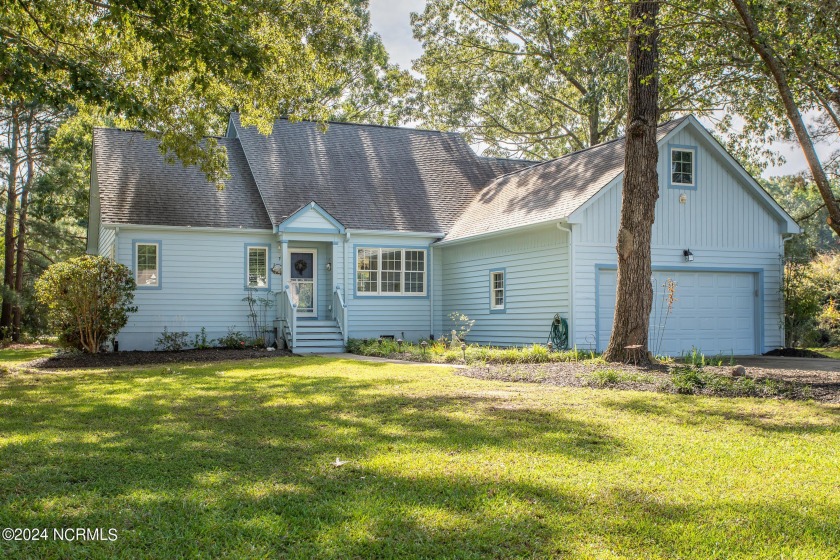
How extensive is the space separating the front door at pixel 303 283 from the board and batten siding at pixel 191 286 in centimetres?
66

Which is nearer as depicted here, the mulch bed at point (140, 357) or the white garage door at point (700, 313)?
the mulch bed at point (140, 357)

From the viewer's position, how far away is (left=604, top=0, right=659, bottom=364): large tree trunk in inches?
489

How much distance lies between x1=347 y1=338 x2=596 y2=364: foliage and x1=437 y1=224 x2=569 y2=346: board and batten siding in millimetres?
1696

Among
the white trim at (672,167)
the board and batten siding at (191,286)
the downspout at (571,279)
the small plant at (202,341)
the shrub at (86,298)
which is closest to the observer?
the shrub at (86,298)

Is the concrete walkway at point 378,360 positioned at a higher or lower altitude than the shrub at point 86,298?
lower

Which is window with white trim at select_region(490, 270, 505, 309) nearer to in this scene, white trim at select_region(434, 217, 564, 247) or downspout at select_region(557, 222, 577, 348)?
white trim at select_region(434, 217, 564, 247)

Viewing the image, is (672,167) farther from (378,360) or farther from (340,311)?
(340,311)

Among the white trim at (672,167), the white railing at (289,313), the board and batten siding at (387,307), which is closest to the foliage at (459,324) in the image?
the board and batten siding at (387,307)

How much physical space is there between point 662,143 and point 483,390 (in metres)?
9.78

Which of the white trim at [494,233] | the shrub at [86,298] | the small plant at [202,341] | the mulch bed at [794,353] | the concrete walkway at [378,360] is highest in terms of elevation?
the white trim at [494,233]

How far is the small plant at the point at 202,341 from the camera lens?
59.9 feet

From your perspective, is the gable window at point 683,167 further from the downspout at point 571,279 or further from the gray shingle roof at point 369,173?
the gray shingle roof at point 369,173

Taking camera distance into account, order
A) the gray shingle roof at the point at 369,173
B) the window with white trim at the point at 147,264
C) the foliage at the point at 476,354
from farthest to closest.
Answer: the gray shingle roof at the point at 369,173, the window with white trim at the point at 147,264, the foliage at the point at 476,354

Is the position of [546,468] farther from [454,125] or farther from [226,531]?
[454,125]
